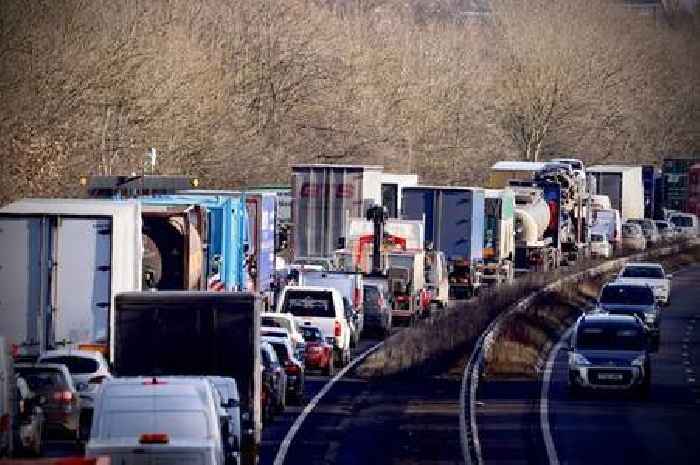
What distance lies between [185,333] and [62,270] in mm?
3442

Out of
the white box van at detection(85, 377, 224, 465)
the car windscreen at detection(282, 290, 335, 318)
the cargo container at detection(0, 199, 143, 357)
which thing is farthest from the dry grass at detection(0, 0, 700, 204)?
the white box van at detection(85, 377, 224, 465)

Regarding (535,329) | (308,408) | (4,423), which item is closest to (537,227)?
(535,329)

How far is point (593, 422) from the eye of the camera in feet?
99.4

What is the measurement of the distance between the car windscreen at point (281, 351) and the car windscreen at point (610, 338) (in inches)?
245

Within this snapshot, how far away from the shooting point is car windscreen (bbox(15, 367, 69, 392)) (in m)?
24.2

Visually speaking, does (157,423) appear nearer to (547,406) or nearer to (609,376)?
(547,406)

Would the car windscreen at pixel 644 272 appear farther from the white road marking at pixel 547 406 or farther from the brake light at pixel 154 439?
the brake light at pixel 154 439

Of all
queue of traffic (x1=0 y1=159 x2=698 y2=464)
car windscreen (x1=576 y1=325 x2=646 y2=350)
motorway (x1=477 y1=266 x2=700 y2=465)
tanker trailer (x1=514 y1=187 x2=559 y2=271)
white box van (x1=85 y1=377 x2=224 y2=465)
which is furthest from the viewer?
tanker trailer (x1=514 y1=187 x2=559 y2=271)

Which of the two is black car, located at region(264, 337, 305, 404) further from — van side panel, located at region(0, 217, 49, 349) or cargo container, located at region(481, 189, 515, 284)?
cargo container, located at region(481, 189, 515, 284)

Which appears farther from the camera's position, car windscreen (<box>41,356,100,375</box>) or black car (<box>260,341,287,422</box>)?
black car (<box>260,341,287,422</box>)

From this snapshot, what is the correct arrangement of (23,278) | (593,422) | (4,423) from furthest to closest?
1. (593,422)
2. (23,278)
3. (4,423)

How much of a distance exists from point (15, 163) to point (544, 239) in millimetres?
27018

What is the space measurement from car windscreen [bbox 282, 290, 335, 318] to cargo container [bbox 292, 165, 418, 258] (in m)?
13.5

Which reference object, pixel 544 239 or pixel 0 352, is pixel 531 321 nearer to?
pixel 544 239
